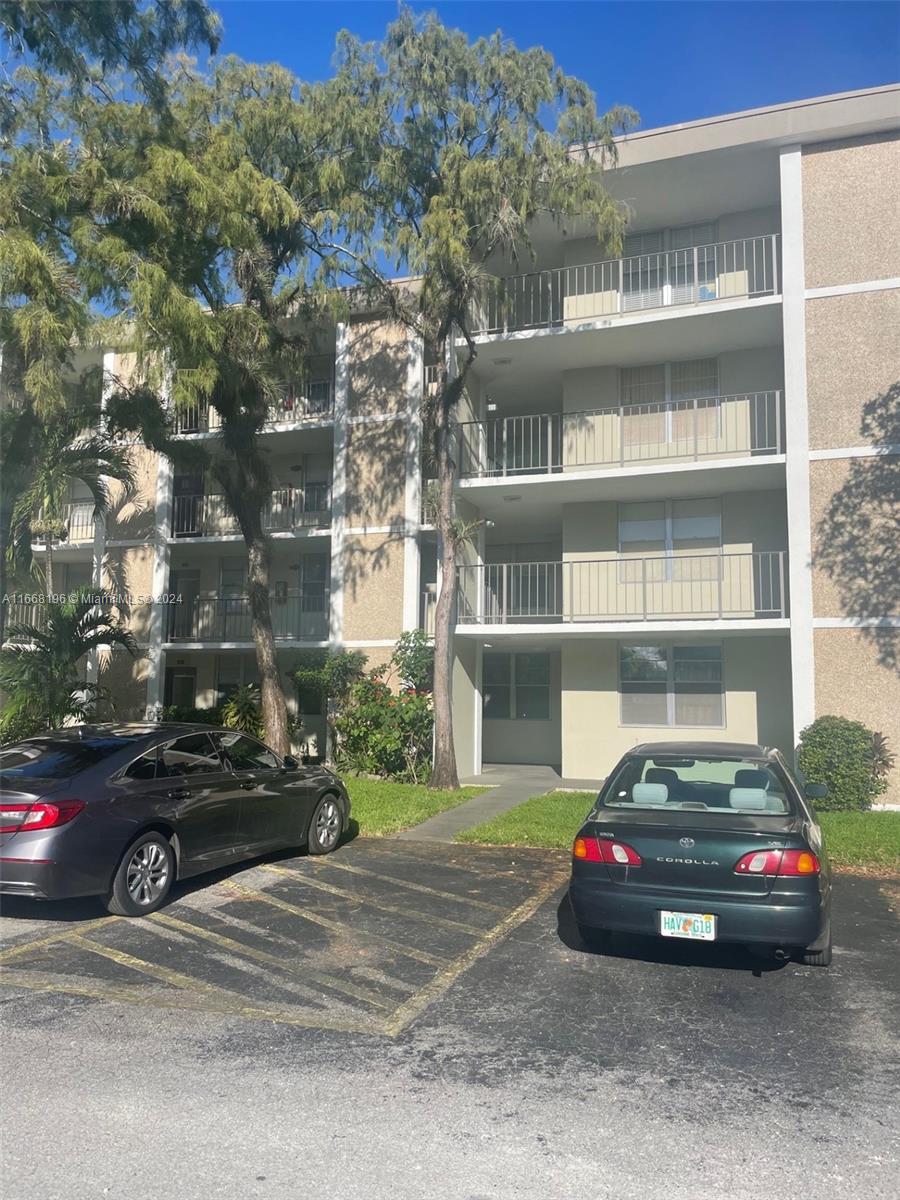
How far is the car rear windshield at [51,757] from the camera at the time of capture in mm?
7160

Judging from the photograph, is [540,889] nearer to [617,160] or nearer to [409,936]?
[409,936]

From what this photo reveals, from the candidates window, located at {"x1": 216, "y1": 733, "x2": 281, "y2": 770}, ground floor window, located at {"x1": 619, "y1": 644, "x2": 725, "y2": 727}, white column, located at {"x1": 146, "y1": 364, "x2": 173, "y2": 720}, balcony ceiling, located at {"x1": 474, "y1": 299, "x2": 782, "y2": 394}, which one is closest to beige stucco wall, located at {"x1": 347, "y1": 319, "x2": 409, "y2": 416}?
balcony ceiling, located at {"x1": 474, "y1": 299, "x2": 782, "y2": 394}

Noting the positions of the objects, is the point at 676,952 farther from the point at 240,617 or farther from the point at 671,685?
the point at 240,617

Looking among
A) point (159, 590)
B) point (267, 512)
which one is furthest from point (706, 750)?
point (159, 590)

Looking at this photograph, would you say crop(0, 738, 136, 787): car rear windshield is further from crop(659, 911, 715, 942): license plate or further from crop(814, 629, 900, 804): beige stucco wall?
crop(814, 629, 900, 804): beige stucco wall

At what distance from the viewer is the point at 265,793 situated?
886cm

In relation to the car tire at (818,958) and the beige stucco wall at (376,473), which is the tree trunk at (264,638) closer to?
the beige stucco wall at (376,473)

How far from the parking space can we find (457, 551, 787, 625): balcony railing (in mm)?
8326

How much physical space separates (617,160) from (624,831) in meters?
13.3

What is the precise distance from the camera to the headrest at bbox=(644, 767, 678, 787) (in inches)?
264

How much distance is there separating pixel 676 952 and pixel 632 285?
1427 centimetres

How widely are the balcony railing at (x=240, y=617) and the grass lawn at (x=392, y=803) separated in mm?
4826

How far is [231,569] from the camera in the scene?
2189 centimetres

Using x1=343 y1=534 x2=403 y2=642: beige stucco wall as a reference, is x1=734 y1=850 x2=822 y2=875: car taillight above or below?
below
